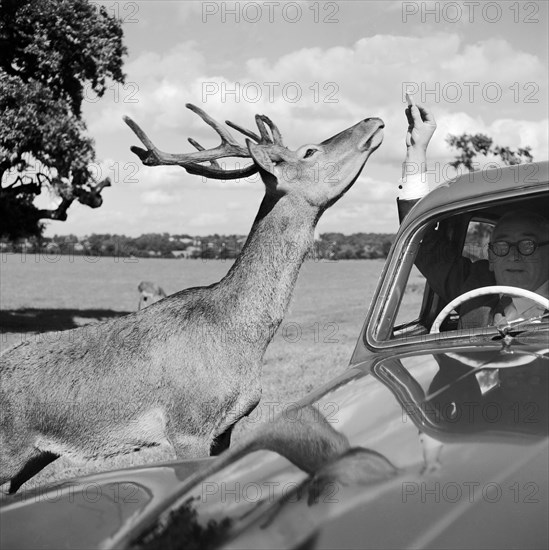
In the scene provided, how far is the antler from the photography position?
5.55 metres

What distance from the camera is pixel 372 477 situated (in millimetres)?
1811

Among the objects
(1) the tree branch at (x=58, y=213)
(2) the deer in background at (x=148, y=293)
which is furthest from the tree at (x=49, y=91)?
(2) the deer in background at (x=148, y=293)

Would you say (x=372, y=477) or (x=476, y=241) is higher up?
(x=476, y=241)

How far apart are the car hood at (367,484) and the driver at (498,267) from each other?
75cm

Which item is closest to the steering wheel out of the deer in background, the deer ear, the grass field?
the grass field

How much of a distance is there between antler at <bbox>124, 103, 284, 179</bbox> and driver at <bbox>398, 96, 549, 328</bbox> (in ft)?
8.08

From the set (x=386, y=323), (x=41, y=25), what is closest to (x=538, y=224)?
(x=386, y=323)

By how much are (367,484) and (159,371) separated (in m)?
3.53

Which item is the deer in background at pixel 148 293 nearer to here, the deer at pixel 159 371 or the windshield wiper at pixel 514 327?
the deer at pixel 159 371

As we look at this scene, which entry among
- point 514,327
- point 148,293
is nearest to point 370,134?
point 514,327

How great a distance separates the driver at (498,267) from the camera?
3.34m

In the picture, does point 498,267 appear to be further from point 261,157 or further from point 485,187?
point 261,157

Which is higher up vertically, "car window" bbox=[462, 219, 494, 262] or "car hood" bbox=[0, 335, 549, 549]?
"car window" bbox=[462, 219, 494, 262]

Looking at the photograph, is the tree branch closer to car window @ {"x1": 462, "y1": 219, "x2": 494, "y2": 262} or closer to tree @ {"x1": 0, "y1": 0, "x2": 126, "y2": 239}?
tree @ {"x1": 0, "y1": 0, "x2": 126, "y2": 239}
